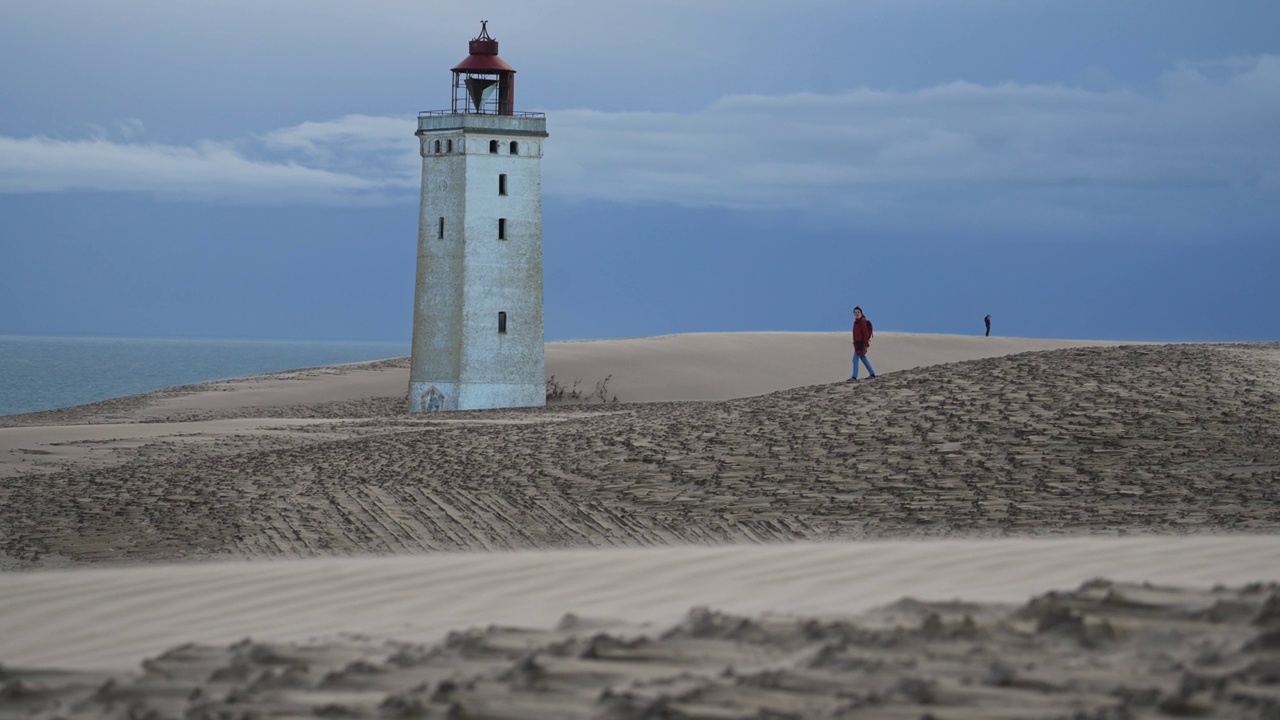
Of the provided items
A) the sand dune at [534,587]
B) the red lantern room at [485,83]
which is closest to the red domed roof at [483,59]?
the red lantern room at [485,83]

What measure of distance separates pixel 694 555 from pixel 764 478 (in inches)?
194

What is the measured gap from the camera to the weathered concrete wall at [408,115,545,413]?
31.5 metres

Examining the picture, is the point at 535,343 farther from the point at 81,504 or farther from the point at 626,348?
the point at 81,504

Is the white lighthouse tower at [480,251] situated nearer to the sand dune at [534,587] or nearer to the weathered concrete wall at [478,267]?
the weathered concrete wall at [478,267]

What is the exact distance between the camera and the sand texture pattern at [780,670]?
19.7 feet

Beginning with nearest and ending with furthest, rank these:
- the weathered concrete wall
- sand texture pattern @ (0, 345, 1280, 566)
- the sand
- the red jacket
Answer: the sand < sand texture pattern @ (0, 345, 1280, 566) < the red jacket < the weathered concrete wall

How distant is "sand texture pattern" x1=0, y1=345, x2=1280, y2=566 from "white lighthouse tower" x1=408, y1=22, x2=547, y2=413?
38.6 ft

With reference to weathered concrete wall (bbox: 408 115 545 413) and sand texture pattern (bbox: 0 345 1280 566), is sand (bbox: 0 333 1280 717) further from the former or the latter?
weathered concrete wall (bbox: 408 115 545 413)

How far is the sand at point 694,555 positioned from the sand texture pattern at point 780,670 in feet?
0.07

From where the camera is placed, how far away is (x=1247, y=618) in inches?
268

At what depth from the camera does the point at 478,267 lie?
3172 centimetres

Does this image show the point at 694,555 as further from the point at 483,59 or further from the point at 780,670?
the point at 483,59

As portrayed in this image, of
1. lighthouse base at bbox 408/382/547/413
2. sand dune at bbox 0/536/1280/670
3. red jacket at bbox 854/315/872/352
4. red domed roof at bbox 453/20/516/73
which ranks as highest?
red domed roof at bbox 453/20/516/73

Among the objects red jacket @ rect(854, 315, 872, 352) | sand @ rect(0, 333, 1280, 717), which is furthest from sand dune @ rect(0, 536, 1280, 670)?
red jacket @ rect(854, 315, 872, 352)
